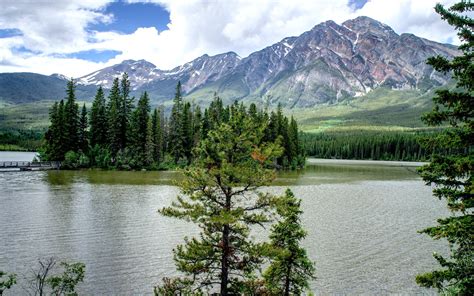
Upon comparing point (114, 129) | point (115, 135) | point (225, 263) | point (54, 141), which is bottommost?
point (225, 263)

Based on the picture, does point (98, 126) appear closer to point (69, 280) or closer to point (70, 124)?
point (70, 124)

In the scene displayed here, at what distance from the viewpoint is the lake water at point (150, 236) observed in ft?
87.5

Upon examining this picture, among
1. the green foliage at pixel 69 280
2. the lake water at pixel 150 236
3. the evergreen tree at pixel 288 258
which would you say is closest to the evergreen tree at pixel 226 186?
the evergreen tree at pixel 288 258

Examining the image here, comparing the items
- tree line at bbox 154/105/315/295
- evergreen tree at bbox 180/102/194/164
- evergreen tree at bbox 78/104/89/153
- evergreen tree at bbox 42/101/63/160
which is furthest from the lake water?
evergreen tree at bbox 180/102/194/164

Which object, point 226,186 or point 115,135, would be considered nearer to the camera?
point 226,186

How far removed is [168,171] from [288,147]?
130 ft

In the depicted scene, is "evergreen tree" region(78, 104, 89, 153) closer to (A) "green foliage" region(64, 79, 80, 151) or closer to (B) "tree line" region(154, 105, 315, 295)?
(A) "green foliage" region(64, 79, 80, 151)

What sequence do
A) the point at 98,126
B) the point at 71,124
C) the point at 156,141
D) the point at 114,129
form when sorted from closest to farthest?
the point at 71,124, the point at 114,129, the point at 98,126, the point at 156,141

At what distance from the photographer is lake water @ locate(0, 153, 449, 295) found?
26.7 m

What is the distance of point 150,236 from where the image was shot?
36.3m

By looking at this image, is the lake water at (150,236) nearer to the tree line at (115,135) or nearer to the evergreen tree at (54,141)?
the tree line at (115,135)

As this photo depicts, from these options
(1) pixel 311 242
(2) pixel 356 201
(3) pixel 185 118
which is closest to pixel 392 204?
(2) pixel 356 201

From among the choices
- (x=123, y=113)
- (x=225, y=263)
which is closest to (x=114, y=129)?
(x=123, y=113)

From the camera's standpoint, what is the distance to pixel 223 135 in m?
18.4
